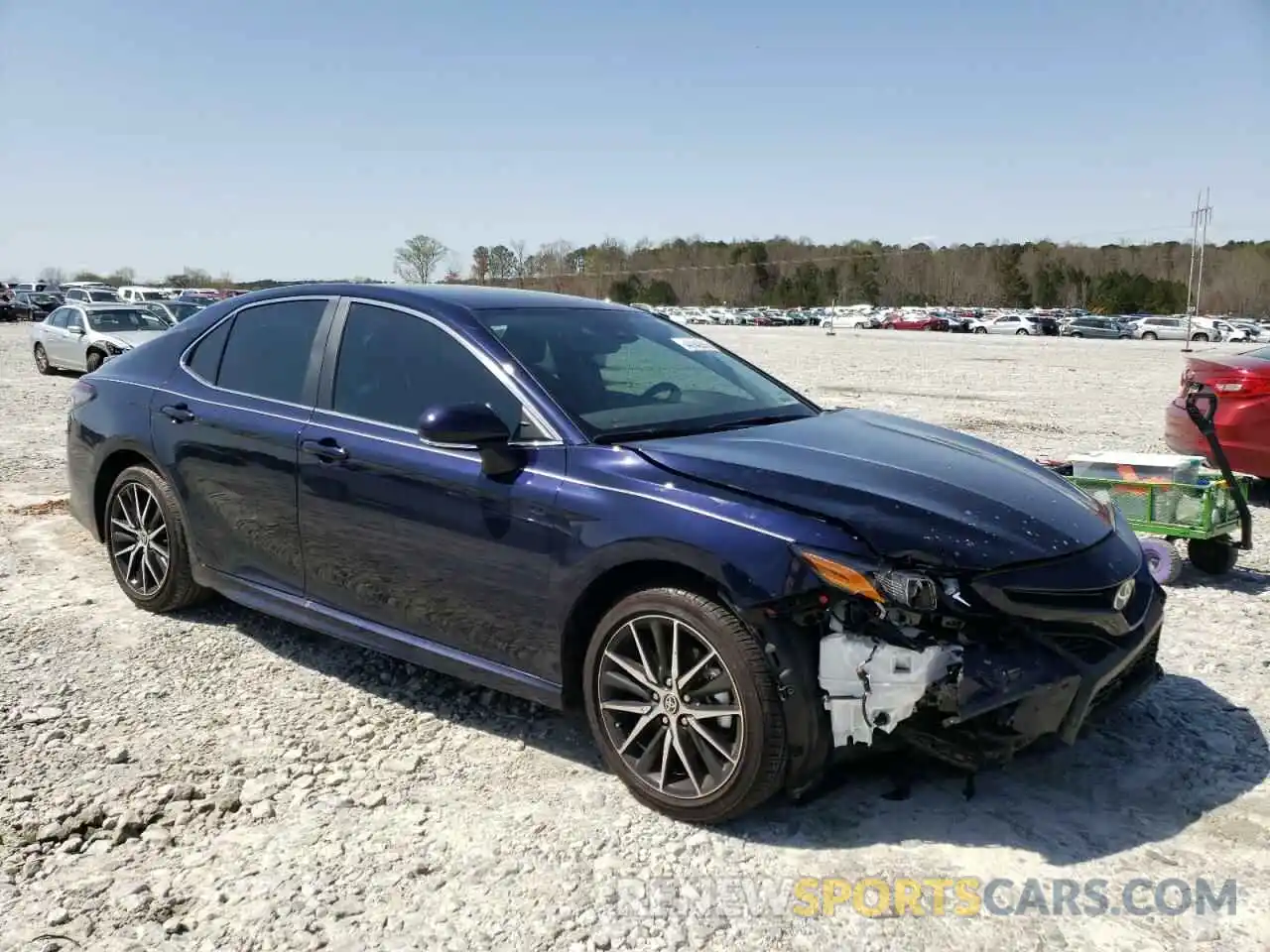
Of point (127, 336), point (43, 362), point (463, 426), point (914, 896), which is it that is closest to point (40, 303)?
point (43, 362)

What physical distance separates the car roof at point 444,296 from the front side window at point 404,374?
75 mm

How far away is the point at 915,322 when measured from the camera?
77.1 metres

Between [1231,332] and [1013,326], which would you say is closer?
[1231,332]

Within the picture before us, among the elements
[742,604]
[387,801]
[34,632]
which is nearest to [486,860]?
[387,801]

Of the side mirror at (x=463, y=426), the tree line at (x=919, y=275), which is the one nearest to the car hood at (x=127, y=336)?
the side mirror at (x=463, y=426)

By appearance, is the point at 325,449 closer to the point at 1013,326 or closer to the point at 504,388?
the point at 504,388

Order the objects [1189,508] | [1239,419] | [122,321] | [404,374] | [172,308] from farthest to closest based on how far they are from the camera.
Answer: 1. [172,308]
2. [122,321]
3. [1239,419]
4. [1189,508]
5. [404,374]

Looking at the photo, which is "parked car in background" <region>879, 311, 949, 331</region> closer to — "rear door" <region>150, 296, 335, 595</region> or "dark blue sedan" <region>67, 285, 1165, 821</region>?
"dark blue sedan" <region>67, 285, 1165, 821</region>

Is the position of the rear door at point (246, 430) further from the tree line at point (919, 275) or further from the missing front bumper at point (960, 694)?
the tree line at point (919, 275)

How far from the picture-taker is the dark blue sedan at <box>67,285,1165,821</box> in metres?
2.98

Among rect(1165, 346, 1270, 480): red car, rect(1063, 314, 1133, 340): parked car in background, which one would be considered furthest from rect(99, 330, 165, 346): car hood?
rect(1063, 314, 1133, 340): parked car in background

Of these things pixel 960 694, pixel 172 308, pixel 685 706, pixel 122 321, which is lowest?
pixel 685 706

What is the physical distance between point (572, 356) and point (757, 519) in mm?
1331

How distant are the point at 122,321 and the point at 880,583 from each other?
2020cm
